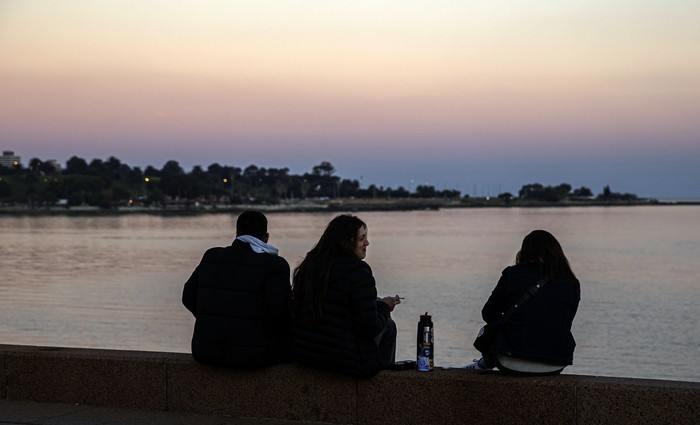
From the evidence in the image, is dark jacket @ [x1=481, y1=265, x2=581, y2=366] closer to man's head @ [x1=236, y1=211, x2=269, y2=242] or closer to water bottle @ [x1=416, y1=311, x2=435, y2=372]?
water bottle @ [x1=416, y1=311, x2=435, y2=372]

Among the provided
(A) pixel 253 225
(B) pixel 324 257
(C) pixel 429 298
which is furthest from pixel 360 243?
(C) pixel 429 298

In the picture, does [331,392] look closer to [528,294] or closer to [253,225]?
[253,225]

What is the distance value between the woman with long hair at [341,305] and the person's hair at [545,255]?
96cm

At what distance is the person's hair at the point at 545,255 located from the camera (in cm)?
621

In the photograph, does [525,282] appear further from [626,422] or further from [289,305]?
[289,305]

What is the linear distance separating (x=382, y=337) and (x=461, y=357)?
55.3ft

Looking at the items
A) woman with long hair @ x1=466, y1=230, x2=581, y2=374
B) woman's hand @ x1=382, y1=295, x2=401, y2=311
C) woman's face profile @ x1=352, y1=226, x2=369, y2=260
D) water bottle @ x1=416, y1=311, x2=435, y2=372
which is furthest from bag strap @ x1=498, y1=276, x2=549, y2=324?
woman's face profile @ x1=352, y1=226, x2=369, y2=260

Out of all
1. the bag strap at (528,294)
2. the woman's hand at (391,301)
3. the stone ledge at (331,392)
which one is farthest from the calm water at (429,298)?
the bag strap at (528,294)

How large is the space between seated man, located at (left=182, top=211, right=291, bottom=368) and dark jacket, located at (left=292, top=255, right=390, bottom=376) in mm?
166

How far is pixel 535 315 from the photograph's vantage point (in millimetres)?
6191

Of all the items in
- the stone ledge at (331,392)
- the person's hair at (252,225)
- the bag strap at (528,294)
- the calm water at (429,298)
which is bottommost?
the calm water at (429,298)

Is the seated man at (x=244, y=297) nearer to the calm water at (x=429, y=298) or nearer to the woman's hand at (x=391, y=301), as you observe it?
the woman's hand at (x=391, y=301)

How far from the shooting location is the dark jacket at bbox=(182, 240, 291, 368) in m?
6.49

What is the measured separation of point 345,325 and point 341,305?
13 centimetres
